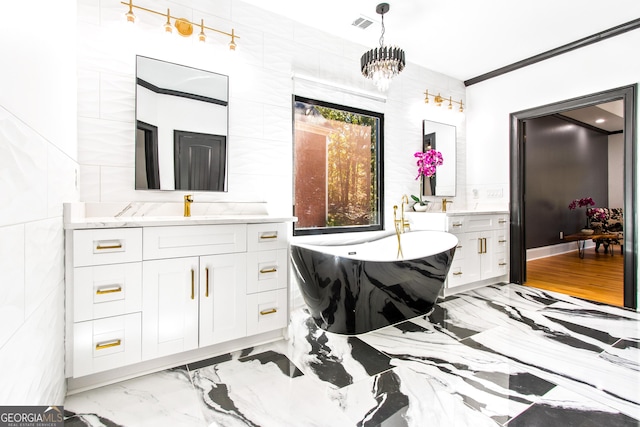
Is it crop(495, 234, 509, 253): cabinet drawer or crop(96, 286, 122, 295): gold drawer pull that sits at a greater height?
crop(495, 234, 509, 253): cabinet drawer

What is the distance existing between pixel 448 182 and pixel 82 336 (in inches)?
149

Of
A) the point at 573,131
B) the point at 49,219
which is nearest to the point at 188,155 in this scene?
the point at 49,219

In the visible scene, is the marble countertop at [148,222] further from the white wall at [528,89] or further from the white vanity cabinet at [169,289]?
the white wall at [528,89]

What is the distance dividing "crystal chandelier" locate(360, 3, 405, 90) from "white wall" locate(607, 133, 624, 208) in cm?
671

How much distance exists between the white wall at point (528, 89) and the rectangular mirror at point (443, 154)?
34 centimetres

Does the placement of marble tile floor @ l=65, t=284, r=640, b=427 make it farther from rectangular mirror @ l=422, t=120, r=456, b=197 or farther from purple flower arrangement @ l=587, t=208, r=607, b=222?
purple flower arrangement @ l=587, t=208, r=607, b=222

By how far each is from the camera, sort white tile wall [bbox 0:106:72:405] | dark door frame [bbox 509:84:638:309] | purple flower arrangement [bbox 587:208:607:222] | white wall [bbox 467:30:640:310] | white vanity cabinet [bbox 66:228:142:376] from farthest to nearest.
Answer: purple flower arrangement [bbox 587:208:607:222] → white wall [bbox 467:30:640:310] → dark door frame [bbox 509:84:638:309] → white vanity cabinet [bbox 66:228:142:376] → white tile wall [bbox 0:106:72:405]

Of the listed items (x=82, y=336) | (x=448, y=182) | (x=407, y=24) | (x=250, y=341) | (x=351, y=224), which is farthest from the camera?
(x=448, y=182)

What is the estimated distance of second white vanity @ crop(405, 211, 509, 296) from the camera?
119 inches

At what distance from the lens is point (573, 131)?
218 inches

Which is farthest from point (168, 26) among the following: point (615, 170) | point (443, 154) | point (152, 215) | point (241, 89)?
point (615, 170)

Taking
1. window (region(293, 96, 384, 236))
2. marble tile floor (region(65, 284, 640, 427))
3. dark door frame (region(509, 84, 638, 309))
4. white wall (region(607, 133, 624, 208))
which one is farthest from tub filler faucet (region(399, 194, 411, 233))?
white wall (region(607, 133, 624, 208))

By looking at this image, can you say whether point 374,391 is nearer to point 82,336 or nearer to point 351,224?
point 82,336

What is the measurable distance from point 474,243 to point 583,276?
1.81 m
